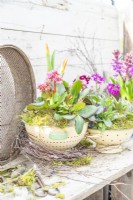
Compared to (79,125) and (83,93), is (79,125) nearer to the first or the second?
(79,125)

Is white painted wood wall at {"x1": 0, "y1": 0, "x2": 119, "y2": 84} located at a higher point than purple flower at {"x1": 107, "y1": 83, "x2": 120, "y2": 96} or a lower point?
higher

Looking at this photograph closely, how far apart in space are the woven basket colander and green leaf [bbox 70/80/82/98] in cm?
14

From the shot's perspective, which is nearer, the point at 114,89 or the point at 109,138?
the point at 109,138

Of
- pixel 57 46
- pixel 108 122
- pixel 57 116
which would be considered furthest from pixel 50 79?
pixel 57 46

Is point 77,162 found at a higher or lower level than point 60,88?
lower

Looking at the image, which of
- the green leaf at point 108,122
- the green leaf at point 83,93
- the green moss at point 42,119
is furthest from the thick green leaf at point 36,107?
the green leaf at point 108,122

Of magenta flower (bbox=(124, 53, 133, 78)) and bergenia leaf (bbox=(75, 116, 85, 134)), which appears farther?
magenta flower (bbox=(124, 53, 133, 78))

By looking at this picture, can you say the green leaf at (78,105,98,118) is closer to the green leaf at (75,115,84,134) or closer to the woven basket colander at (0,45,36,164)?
the green leaf at (75,115,84,134)

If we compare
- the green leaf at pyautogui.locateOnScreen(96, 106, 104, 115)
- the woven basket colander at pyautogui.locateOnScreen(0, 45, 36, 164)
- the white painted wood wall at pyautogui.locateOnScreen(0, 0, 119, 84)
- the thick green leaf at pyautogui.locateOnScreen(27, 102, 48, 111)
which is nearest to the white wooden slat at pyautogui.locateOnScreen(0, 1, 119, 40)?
the white painted wood wall at pyautogui.locateOnScreen(0, 0, 119, 84)

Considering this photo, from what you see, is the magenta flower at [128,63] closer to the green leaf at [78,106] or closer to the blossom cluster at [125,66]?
the blossom cluster at [125,66]

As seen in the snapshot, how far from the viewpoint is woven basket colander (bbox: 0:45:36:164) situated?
2.91ft

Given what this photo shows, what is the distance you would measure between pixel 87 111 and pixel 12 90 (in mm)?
253

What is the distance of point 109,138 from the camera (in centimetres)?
102

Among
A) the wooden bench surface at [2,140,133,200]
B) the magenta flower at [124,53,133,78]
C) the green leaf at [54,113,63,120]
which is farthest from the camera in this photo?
the magenta flower at [124,53,133,78]
